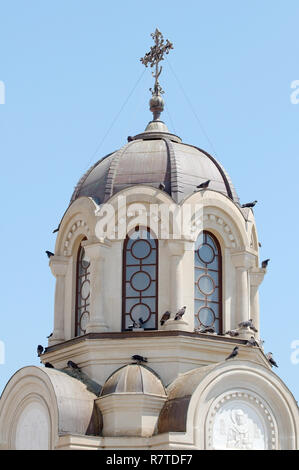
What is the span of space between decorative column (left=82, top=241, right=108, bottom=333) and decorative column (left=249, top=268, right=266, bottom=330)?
16.4 feet

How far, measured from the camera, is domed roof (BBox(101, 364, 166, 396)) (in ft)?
96.7

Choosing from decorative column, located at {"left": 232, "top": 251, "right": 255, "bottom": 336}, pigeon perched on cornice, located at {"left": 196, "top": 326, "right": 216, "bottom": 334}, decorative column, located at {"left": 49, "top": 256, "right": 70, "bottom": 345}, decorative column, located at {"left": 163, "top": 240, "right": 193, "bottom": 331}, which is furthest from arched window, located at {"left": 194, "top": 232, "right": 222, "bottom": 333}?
decorative column, located at {"left": 49, "top": 256, "right": 70, "bottom": 345}

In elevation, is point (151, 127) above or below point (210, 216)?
above

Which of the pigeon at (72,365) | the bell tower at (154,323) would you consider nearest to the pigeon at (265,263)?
the bell tower at (154,323)

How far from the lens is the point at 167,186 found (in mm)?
32531

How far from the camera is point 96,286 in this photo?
31609mm

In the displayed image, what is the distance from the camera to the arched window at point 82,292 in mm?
32750

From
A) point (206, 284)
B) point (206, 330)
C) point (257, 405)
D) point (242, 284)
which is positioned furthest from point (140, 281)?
point (257, 405)

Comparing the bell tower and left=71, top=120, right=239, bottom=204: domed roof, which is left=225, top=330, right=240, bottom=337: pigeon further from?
left=71, top=120, right=239, bottom=204: domed roof

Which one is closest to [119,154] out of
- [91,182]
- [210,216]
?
[91,182]

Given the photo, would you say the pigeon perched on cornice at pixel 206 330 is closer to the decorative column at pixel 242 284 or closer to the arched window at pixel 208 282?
the arched window at pixel 208 282

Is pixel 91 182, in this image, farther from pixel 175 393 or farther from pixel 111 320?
pixel 175 393

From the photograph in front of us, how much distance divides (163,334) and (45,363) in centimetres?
400

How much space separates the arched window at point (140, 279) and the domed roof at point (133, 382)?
167 cm
